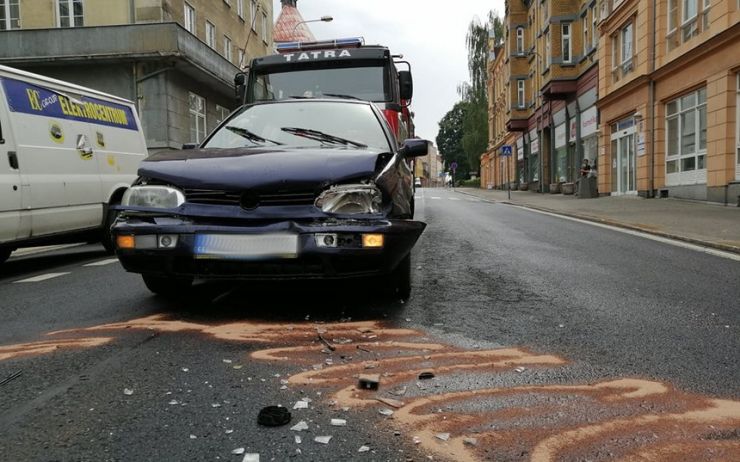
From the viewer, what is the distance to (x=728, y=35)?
14.7 metres

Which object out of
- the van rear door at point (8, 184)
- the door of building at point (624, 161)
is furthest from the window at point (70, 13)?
the door of building at point (624, 161)

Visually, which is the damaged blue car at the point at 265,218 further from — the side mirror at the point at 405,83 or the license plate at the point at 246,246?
the side mirror at the point at 405,83

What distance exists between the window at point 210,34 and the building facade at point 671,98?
54.9ft

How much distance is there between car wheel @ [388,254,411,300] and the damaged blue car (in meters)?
0.43

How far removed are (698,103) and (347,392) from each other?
17.8 metres

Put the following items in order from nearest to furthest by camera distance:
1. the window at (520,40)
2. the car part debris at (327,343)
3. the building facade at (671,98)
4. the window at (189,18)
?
the car part debris at (327,343), the building facade at (671,98), the window at (189,18), the window at (520,40)

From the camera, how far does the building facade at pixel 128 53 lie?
19.8m

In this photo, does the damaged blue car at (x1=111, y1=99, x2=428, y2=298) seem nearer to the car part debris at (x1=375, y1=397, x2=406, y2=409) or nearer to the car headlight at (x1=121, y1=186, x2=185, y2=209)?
the car headlight at (x1=121, y1=186, x2=185, y2=209)

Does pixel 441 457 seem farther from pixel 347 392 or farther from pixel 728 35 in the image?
pixel 728 35

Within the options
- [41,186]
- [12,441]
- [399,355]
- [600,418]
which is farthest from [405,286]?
[41,186]

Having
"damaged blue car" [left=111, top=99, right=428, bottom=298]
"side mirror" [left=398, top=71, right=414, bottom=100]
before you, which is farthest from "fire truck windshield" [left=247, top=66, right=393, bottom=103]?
"damaged blue car" [left=111, top=99, right=428, bottom=298]

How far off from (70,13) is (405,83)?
1702 centimetres

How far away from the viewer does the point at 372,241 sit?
3725 mm

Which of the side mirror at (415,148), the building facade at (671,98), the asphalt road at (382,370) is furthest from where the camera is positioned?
the building facade at (671,98)
